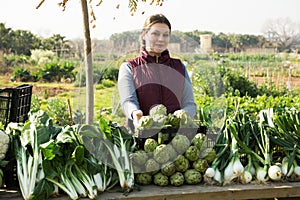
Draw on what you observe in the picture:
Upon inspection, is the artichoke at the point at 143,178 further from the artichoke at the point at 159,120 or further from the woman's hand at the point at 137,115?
the woman's hand at the point at 137,115

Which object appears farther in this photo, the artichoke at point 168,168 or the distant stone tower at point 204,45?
the distant stone tower at point 204,45

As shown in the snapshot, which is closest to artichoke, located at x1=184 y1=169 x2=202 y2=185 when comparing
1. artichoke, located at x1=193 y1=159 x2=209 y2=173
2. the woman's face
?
artichoke, located at x1=193 y1=159 x2=209 y2=173

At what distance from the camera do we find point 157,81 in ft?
9.98

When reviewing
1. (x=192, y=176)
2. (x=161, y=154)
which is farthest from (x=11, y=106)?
(x=192, y=176)

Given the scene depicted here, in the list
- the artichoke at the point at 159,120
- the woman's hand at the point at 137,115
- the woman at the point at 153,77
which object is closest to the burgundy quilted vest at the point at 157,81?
the woman at the point at 153,77

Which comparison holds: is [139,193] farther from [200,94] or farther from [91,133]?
[200,94]

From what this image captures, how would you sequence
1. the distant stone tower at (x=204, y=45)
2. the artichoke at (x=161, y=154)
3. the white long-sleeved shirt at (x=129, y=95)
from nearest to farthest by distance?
the artichoke at (x=161, y=154)
the white long-sleeved shirt at (x=129, y=95)
the distant stone tower at (x=204, y=45)

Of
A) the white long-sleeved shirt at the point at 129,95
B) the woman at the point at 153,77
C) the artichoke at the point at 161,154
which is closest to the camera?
the artichoke at the point at 161,154

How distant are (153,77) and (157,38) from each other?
250mm

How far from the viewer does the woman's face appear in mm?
2967

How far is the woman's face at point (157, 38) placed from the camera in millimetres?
2967

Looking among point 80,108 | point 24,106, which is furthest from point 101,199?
point 80,108

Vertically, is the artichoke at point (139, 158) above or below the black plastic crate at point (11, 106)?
below

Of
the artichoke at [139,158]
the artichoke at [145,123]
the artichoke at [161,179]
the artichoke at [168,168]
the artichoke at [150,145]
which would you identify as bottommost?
the artichoke at [161,179]
